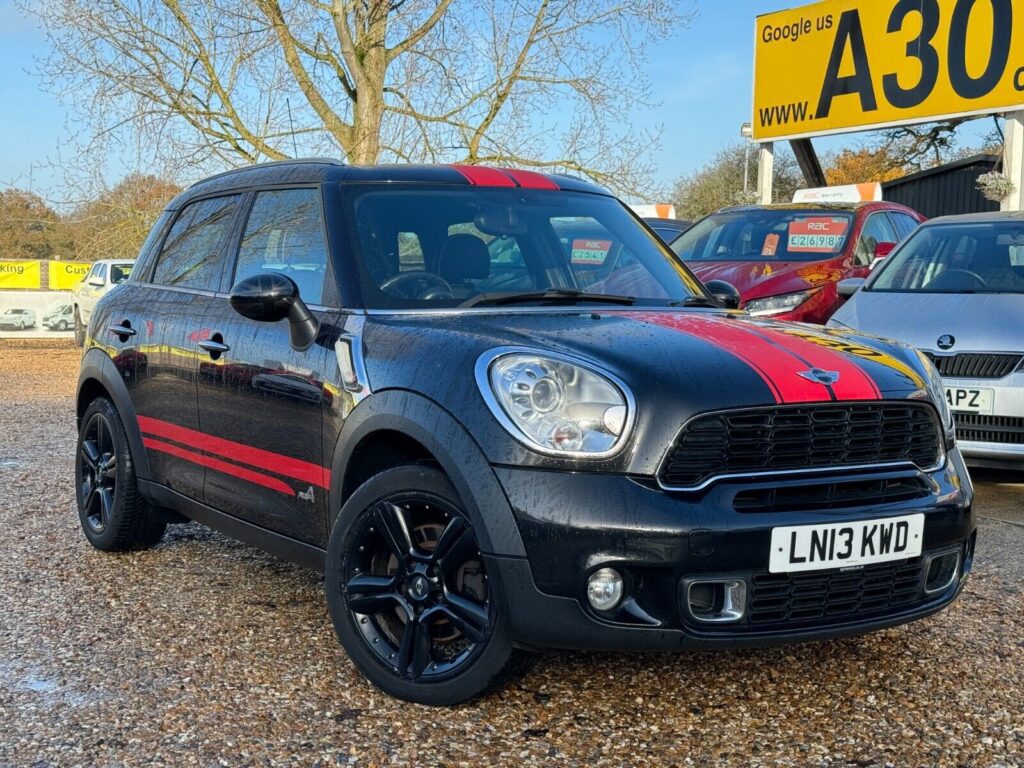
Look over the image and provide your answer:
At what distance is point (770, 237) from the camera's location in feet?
32.2

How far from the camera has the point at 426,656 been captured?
3373 millimetres

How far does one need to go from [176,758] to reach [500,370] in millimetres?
1304

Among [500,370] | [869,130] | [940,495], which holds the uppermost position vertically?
[869,130]

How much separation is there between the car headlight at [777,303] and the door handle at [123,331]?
495 cm

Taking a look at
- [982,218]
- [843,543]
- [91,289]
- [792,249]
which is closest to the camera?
[843,543]

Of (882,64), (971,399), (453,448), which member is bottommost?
(971,399)

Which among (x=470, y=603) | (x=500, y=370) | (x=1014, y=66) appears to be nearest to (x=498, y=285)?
(x=500, y=370)

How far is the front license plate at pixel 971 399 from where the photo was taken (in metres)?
6.25

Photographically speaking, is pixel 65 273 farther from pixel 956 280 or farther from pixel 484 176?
pixel 484 176

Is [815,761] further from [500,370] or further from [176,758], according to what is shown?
[176,758]

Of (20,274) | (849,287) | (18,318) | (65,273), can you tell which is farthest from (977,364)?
(65,273)

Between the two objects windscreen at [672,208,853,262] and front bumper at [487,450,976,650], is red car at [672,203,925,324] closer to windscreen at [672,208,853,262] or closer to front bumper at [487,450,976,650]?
windscreen at [672,208,853,262]

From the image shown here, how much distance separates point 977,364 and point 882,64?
13985 mm

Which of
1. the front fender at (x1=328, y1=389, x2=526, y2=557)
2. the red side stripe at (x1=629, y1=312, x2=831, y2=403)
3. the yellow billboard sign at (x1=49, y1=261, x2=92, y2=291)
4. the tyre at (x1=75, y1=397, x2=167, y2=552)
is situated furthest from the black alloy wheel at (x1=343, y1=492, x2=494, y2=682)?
the yellow billboard sign at (x1=49, y1=261, x2=92, y2=291)
